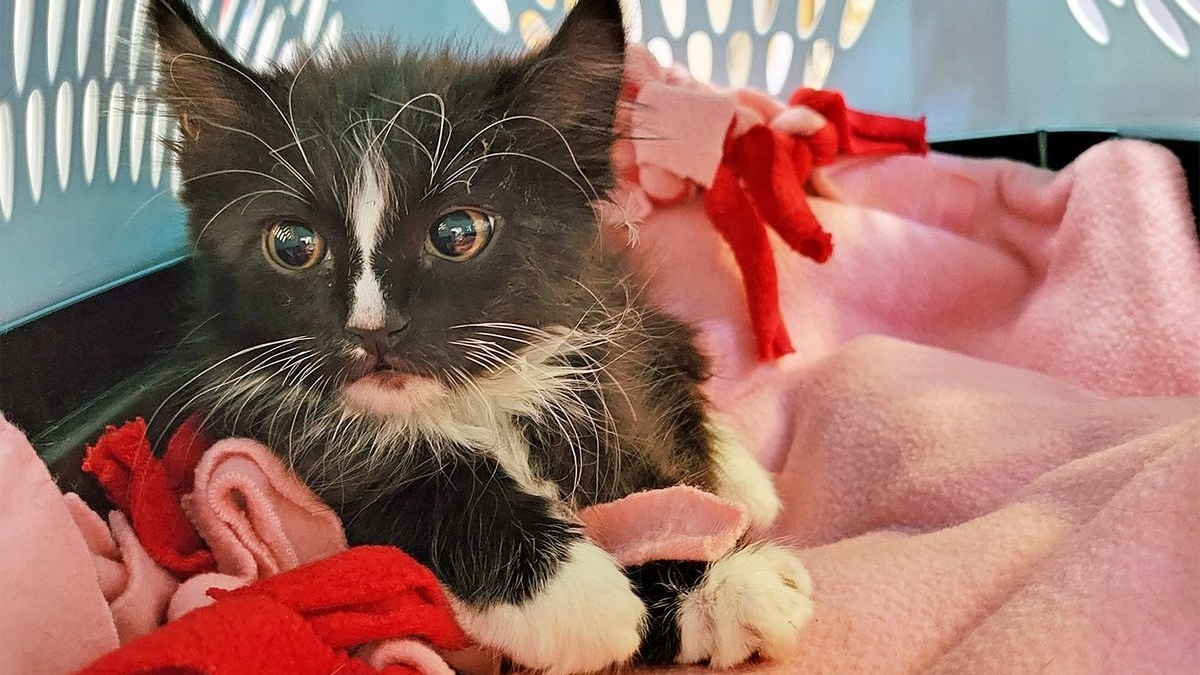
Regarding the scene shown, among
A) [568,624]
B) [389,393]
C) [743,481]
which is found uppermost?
[389,393]

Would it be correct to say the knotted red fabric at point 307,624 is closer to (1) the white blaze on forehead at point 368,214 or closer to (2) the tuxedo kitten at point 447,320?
(2) the tuxedo kitten at point 447,320

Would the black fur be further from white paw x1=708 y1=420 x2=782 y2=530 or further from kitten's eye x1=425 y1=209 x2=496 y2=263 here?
white paw x1=708 y1=420 x2=782 y2=530

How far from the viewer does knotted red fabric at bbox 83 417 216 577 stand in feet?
2.78

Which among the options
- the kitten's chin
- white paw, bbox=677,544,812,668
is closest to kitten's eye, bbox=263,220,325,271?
the kitten's chin

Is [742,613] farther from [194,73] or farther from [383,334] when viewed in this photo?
[194,73]

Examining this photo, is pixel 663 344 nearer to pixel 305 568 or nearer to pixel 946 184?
pixel 305 568

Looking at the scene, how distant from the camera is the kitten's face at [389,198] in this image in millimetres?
772

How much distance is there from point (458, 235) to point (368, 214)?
0.25 ft

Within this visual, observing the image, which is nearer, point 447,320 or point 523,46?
point 447,320

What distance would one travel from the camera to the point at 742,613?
2.57ft

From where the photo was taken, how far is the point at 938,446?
44.6 inches

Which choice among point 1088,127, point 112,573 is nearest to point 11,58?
point 112,573

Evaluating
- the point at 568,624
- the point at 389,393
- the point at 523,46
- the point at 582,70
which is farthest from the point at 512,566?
the point at 523,46

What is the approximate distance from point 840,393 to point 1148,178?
58cm
